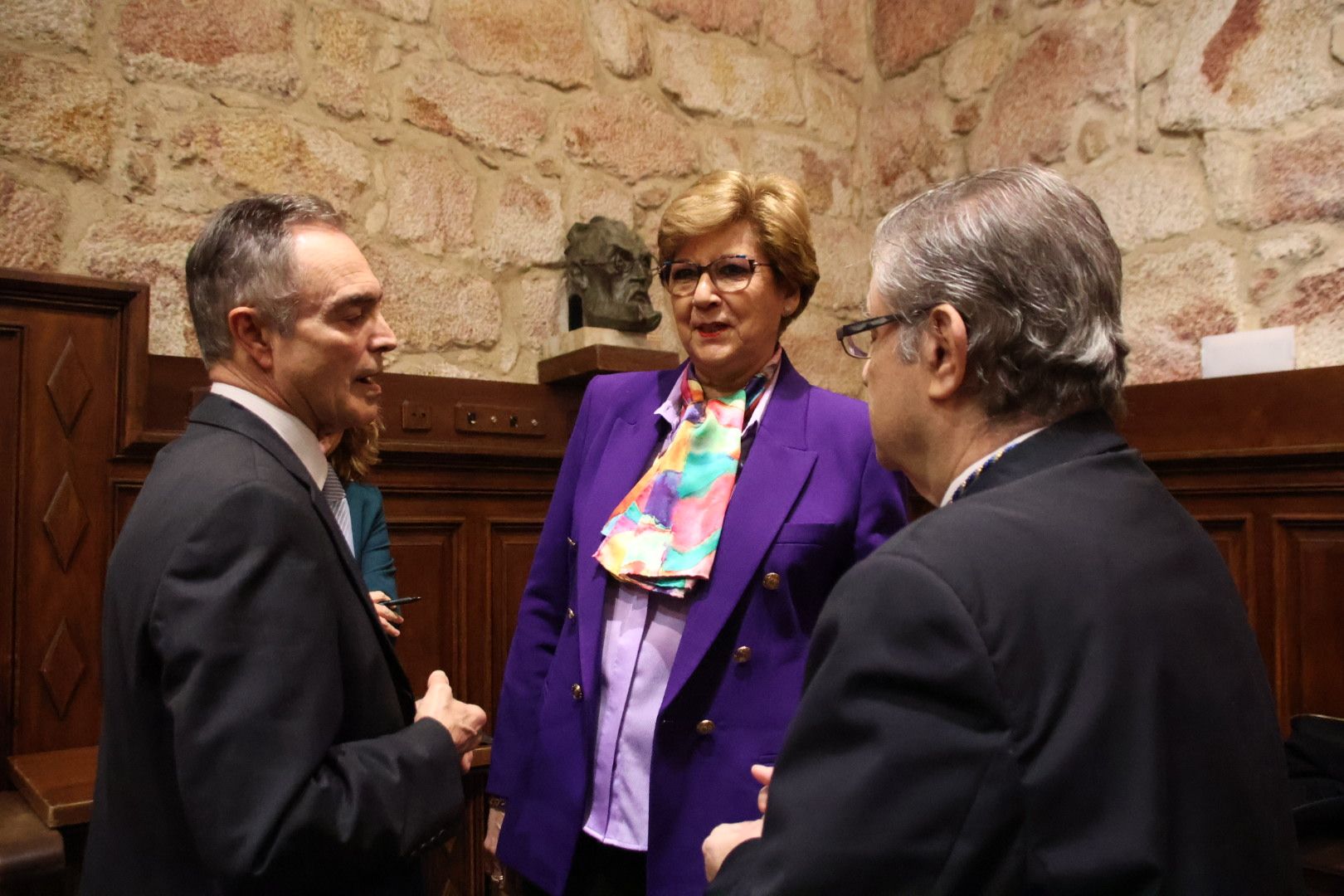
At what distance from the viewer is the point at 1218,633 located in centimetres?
89

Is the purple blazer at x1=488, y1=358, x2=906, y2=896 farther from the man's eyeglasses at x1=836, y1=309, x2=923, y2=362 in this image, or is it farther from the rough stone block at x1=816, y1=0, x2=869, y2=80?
the rough stone block at x1=816, y1=0, x2=869, y2=80

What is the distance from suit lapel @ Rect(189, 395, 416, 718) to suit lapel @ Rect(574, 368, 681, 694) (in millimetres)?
414

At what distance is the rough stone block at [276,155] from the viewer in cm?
255

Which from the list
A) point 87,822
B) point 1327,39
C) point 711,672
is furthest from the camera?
point 1327,39

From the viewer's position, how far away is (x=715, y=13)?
3496 millimetres

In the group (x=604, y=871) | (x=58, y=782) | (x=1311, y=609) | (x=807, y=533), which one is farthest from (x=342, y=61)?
(x=1311, y=609)

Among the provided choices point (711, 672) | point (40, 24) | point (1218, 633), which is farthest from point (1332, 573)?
point (40, 24)

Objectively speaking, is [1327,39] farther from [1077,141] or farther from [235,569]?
[235,569]

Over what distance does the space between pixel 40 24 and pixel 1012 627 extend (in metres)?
2.52

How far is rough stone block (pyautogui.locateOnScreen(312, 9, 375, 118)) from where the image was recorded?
2.74m

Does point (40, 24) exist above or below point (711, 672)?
above

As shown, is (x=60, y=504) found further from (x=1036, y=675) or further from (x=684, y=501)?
(x=1036, y=675)

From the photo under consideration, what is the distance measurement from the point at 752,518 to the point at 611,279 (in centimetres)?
148

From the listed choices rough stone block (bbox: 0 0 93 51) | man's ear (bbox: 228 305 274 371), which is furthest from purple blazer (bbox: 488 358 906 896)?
rough stone block (bbox: 0 0 93 51)
